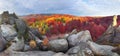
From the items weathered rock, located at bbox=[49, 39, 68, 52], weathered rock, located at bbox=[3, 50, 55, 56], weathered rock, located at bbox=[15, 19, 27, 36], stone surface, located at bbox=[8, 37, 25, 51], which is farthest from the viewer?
weathered rock, located at bbox=[15, 19, 27, 36]

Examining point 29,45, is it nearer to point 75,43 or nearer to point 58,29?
point 75,43

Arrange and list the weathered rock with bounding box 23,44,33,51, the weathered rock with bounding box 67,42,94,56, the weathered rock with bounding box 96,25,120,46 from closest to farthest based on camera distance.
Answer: the weathered rock with bounding box 67,42,94,56, the weathered rock with bounding box 23,44,33,51, the weathered rock with bounding box 96,25,120,46

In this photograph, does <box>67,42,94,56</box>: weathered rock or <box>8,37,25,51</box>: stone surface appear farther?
<box>8,37,25,51</box>: stone surface

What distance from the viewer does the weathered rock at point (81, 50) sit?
39.1m

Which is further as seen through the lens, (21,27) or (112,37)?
(112,37)

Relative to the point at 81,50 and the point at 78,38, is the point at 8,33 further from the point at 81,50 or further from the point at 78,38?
the point at 81,50

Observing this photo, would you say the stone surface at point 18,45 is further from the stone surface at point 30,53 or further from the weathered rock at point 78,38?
the weathered rock at point 78,38

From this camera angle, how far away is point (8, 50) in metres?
41.0

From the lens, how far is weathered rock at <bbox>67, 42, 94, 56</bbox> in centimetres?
3910

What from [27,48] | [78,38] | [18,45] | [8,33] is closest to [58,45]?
[78,38]

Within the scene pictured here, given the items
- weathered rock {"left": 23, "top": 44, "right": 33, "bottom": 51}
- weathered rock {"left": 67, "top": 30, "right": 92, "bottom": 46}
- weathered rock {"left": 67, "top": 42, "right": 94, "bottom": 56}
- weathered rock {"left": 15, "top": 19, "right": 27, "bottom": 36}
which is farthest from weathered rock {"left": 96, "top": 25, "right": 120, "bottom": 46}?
weathered rock {"left": 23, "top": 44, "right": 33, "bottom": 51}

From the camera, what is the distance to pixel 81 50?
39438 millimetres

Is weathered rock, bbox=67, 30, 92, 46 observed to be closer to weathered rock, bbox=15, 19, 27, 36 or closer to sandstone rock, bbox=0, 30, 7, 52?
weathered rock, bbox=15, 19, 27, 36

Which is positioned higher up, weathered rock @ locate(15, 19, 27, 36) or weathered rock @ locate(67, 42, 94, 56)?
weathered rock @ locate(15, 19, 27, 36)
